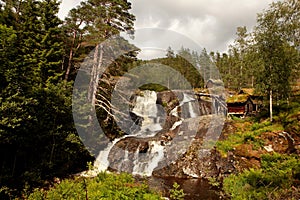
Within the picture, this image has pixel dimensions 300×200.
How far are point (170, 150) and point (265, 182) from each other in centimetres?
845

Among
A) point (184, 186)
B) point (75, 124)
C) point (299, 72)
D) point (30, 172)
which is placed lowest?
point (184, 186)

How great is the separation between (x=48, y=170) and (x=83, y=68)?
30.3 ft

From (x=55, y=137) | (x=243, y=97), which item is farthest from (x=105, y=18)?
(x=243, y=97)

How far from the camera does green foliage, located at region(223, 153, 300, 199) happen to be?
841 cm

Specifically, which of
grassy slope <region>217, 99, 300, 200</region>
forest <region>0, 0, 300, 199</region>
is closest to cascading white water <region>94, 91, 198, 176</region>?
forest <region>0, 0, 300, 199</region>

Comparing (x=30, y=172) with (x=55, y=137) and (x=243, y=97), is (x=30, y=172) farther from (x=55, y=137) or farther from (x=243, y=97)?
(x=243, y=97)

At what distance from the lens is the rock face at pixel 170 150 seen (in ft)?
49.5

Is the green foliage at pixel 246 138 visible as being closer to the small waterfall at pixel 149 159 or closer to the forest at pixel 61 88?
the forest at pixel 61 88

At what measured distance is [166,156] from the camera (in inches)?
666

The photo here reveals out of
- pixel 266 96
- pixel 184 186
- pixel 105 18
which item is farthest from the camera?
pixel 266 96

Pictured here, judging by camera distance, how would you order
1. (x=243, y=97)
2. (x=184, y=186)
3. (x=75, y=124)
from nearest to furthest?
(x=184, y=186) → (x=75, y=124) → (x=243, y=97)

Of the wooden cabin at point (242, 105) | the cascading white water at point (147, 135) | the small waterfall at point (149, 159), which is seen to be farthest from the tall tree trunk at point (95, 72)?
the wooden cabin at point (242, 105)

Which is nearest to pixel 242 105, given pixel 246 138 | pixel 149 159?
pixel 246 138

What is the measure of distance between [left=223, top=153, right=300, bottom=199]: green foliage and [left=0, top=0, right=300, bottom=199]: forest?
9 cm
